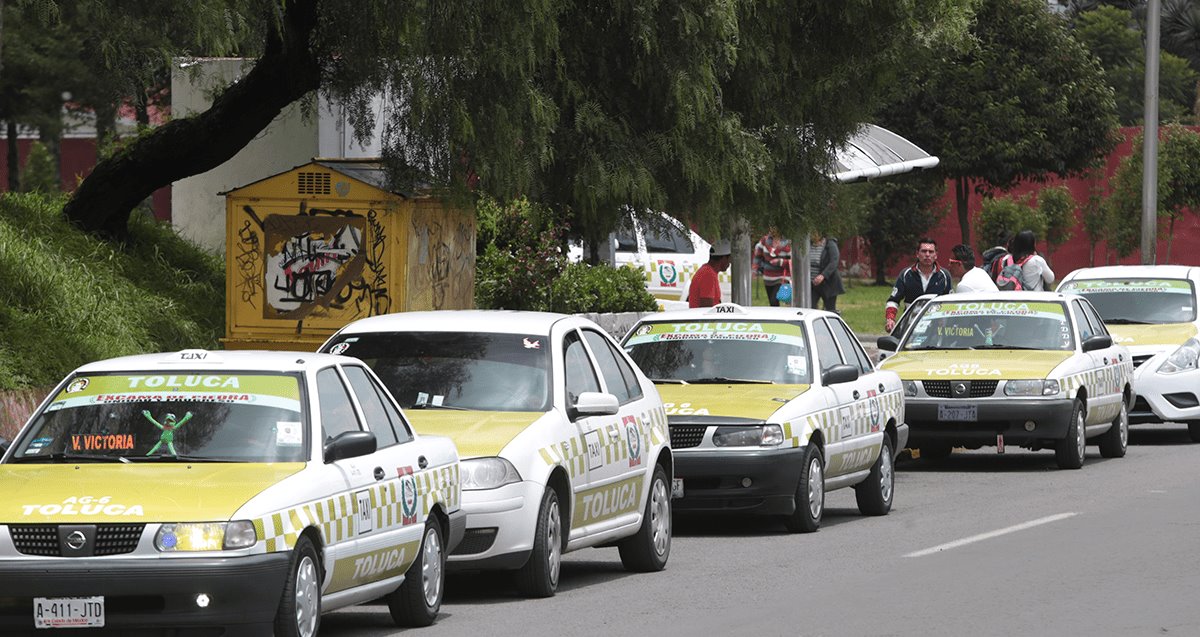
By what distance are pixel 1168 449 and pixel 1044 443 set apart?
9.68 ft

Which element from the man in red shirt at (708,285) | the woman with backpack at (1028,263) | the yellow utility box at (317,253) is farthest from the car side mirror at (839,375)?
the woman with backpack at (1028,263)

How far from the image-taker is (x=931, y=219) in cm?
5316

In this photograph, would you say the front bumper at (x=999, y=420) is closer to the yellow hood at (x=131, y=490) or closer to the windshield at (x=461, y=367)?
the windshield at (x=461, y=367)

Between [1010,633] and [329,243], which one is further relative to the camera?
[329,243]

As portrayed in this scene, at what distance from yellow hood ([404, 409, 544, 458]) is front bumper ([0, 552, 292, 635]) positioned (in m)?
2.46

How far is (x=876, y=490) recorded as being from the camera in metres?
14.6

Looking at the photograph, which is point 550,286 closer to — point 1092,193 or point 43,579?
point 43,579

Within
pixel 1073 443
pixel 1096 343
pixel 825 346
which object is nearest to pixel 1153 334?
pixel 1096 343

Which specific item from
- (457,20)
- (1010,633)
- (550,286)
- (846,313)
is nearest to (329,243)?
(457,20)

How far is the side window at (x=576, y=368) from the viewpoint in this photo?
11.1m

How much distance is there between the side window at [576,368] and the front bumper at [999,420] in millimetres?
6628

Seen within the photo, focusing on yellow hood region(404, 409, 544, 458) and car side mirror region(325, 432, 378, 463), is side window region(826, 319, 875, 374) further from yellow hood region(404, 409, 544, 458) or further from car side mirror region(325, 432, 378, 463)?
car side mirror region(325, 432, 378, 463)

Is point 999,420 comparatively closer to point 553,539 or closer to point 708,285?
point 708,285

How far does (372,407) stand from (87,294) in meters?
8.71
